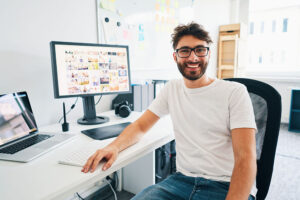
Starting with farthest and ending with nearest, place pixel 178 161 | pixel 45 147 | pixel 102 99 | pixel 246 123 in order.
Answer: pixel 102 99 → pixel 178 161 → pixel 45 147 → pixel 246 123

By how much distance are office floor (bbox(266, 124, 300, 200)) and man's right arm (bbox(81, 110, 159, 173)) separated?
1.39m

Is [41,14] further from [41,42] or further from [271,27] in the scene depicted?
[271,27]

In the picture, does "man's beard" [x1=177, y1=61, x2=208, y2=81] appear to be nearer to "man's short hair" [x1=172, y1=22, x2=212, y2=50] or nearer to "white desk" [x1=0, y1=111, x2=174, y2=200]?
"man's short hair" [x1=172, y1=22, x2=212, y2=50]

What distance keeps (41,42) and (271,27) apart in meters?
4.34

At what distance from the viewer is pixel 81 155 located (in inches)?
36.0

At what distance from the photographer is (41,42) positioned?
4.50ft

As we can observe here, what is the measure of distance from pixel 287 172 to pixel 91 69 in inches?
87.5

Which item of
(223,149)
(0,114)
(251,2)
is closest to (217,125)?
(223,149)

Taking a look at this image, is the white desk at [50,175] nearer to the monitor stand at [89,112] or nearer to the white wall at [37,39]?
the monitor stand at [89,112]

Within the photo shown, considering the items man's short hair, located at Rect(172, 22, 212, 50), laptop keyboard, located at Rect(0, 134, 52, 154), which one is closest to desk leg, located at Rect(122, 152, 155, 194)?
laptop keyboard, located at Rect(0, 134, 52, 154)

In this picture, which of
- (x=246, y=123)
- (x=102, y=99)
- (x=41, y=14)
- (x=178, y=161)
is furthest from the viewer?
(x=102, y=99)

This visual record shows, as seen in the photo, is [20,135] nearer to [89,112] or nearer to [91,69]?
[89,112]

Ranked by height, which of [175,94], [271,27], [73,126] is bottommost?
[73,126]

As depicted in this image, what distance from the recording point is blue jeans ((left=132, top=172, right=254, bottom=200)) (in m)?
0.90
